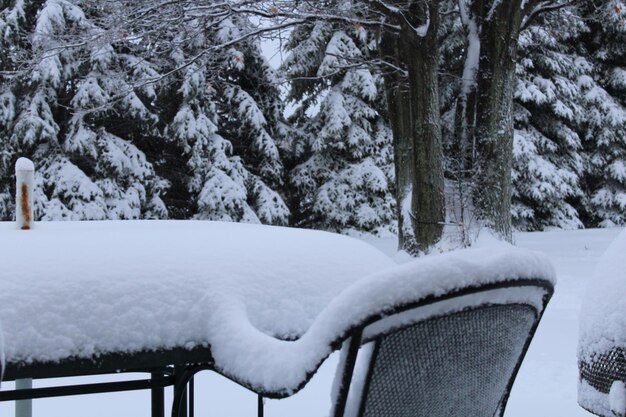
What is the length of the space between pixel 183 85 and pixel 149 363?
11.6m

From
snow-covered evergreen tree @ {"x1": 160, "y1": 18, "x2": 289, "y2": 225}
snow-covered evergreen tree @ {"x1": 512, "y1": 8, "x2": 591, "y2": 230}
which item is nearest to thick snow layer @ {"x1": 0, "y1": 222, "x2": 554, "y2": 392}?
snow-covered evergreen tree @ {"x1": 160, "y1": 18, "x2": 289, "y2": 225}

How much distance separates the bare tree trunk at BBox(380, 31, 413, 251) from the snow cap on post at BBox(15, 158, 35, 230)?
6808 mm

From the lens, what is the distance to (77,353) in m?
0.96

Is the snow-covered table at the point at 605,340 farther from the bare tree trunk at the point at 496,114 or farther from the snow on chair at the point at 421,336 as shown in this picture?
the bare tree trunk at the point at 496,114

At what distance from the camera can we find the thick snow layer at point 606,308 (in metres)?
1.10

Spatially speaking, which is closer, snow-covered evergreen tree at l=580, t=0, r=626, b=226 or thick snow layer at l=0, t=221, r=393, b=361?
thick snow layer at l=0, t=221, r=393, b=361

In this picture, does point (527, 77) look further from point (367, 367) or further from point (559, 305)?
point (367, 367)

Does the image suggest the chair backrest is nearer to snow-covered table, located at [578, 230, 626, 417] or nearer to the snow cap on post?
snow-covered table, located at [578, 230, 626, 417]

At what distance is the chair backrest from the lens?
77 centimetres

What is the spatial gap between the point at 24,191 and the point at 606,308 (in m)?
1.22

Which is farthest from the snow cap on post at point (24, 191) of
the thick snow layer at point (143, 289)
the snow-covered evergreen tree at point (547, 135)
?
the snow-covered evergreen tree at point (547, 135)

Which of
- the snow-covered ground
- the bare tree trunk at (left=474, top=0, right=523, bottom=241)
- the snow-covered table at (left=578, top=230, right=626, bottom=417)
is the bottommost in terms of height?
the snow-covered ground

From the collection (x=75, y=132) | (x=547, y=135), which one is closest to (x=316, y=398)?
(x=75, y=132)

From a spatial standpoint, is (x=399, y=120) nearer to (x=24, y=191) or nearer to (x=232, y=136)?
(x=232, y=136)
